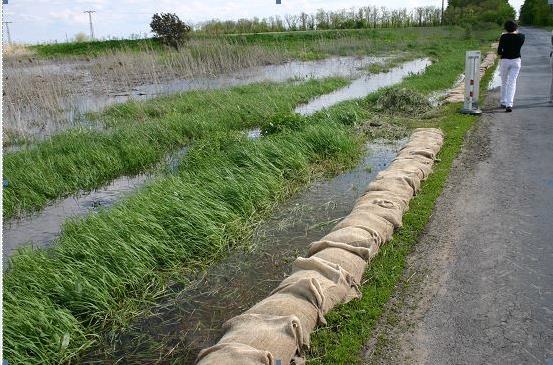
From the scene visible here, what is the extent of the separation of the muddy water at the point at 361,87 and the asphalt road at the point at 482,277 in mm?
5422

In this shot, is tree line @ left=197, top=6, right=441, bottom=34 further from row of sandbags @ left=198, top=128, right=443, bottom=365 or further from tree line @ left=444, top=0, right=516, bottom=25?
row of sandbags @ left=198, top=128, right=443, bottom=365

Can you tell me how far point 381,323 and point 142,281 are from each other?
6.75 feet

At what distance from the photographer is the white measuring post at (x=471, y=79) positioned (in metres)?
8.84

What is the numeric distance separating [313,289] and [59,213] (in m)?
4.18

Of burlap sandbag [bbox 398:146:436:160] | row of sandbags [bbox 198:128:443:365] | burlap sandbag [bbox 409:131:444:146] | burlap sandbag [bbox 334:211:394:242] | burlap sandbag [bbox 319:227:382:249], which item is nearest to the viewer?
row of sandbags [bbox 198:128:443:365]

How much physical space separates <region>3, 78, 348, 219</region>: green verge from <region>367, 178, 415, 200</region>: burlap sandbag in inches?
159

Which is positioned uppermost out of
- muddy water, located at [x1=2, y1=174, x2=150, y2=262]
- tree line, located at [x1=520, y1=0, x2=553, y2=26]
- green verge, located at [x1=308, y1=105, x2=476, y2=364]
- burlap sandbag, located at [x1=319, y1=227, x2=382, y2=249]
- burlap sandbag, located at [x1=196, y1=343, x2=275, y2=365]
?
tree line, located at [x1=520, y1=0, x2=553, y2=26]

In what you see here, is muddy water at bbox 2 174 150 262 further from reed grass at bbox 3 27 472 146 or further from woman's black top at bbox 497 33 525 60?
woman's black top at bbox 497 33 525 60

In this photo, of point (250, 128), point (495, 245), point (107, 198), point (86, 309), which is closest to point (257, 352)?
point (86, 309)

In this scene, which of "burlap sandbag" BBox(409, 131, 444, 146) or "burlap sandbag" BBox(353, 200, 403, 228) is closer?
"burlap sandbag" BBox(353, 200, 403, 228)

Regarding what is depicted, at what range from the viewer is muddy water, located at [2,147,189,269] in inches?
212

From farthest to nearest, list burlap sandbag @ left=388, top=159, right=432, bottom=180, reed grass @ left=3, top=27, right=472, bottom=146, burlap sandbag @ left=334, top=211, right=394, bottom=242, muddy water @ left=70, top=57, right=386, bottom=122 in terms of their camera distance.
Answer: muddy water @ left=70, top=57, right=386, bottom=122
reed grass @ left=3, top=27, right=472, bottom=146
burlap sandbag @ left=388, top=159, right=432, bottom=180
burlap sandbag @ left=334, top=211, right=394, bottom=242

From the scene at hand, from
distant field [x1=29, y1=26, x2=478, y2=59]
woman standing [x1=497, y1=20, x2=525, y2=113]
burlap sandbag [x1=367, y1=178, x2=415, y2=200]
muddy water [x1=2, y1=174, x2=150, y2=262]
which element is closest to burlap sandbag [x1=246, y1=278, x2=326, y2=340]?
burlap sandbag [x1=367, y1=178, x2=415, y2=200]

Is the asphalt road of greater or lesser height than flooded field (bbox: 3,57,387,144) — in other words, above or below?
below
